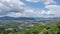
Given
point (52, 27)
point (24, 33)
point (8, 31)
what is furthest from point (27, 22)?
point (52, 27)

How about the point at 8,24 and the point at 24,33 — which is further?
the point at 8,24

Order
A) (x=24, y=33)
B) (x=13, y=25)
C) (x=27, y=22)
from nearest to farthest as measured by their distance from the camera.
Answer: (x=24, y=33)
(x=13, y=25)
(x=27, y=22)

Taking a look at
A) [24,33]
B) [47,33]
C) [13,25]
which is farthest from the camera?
[13,25]

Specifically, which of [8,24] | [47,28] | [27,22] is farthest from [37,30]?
[27,22]

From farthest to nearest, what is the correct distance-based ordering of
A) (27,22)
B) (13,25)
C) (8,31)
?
1. (27,22)
2. (13,25)
3. (8,31)

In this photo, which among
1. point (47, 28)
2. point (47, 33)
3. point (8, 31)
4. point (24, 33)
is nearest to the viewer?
point (47, 33)

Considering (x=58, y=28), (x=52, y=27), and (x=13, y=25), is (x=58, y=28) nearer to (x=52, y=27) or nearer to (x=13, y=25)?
(x=52, y=27)

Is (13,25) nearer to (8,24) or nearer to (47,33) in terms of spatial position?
(8,24)

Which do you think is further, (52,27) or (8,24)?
(8,24)

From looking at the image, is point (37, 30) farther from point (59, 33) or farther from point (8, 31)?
point (8, 31)
